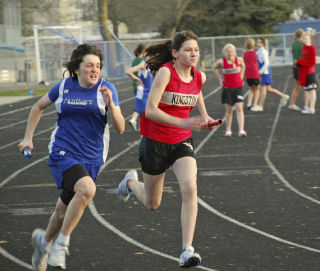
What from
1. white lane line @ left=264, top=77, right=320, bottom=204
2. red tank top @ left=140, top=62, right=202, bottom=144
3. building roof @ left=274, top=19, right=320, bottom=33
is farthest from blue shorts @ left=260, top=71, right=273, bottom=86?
building roof @ left=274, top=19, right=320, bottom=33

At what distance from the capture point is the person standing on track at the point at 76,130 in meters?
5.88

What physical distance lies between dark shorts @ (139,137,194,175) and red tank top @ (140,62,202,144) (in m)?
0.04

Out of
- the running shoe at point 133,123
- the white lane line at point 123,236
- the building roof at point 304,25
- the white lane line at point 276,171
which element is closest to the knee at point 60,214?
the white lane line at point 123,236

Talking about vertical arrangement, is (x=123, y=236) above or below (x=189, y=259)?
below

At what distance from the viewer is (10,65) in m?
40.4

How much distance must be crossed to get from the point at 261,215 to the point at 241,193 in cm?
129

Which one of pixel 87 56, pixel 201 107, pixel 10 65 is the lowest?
pixel 10 65

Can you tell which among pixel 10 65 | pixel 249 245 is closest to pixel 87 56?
pixel 249 245

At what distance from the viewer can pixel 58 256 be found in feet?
18.5

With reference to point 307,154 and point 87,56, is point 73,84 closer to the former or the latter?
point 87,56

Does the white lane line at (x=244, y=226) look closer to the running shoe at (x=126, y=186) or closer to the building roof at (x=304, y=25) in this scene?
the running shoe at (x=126, y=186)

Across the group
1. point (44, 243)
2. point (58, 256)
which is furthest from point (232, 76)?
point (58, 256)

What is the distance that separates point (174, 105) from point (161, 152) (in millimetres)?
417

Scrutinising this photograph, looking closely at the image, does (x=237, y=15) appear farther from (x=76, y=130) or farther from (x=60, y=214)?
(x=60, y=214)
